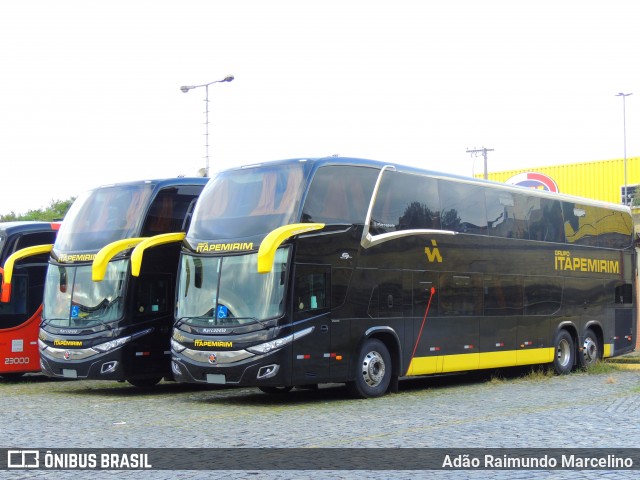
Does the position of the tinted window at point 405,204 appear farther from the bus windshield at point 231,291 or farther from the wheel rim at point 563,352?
the wheel rim at point 563,352

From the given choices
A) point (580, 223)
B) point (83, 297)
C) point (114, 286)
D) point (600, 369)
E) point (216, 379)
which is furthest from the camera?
point (580, 223)

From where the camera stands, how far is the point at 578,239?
24.3 m

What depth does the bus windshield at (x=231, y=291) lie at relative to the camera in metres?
16.0

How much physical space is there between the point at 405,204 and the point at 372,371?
3.23 m

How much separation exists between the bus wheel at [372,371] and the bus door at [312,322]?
0.81 meters

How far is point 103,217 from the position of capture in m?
19.5

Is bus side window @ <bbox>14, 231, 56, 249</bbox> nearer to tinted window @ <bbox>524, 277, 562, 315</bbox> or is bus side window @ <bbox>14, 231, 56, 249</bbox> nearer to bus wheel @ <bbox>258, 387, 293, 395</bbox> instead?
bus wheel @ <bbox>258, 387, 293, 395</bbox>

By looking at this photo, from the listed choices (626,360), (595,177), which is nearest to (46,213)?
(595,177)

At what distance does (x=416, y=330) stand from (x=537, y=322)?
4.86 meters

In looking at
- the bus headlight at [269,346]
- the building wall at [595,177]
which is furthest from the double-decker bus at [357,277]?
the building wall at [595,177]

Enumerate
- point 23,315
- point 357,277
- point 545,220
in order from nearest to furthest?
point 357,277
point 23,315
point 545,220

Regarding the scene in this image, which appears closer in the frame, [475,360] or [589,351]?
[475,360]

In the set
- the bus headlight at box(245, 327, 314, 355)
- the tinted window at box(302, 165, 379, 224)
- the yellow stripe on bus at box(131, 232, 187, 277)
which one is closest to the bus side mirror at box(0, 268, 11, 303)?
the yellow stripe on bus at box(131, 232, 187, 277)

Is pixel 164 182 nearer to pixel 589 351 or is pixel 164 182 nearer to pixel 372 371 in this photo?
pixel 372 371
